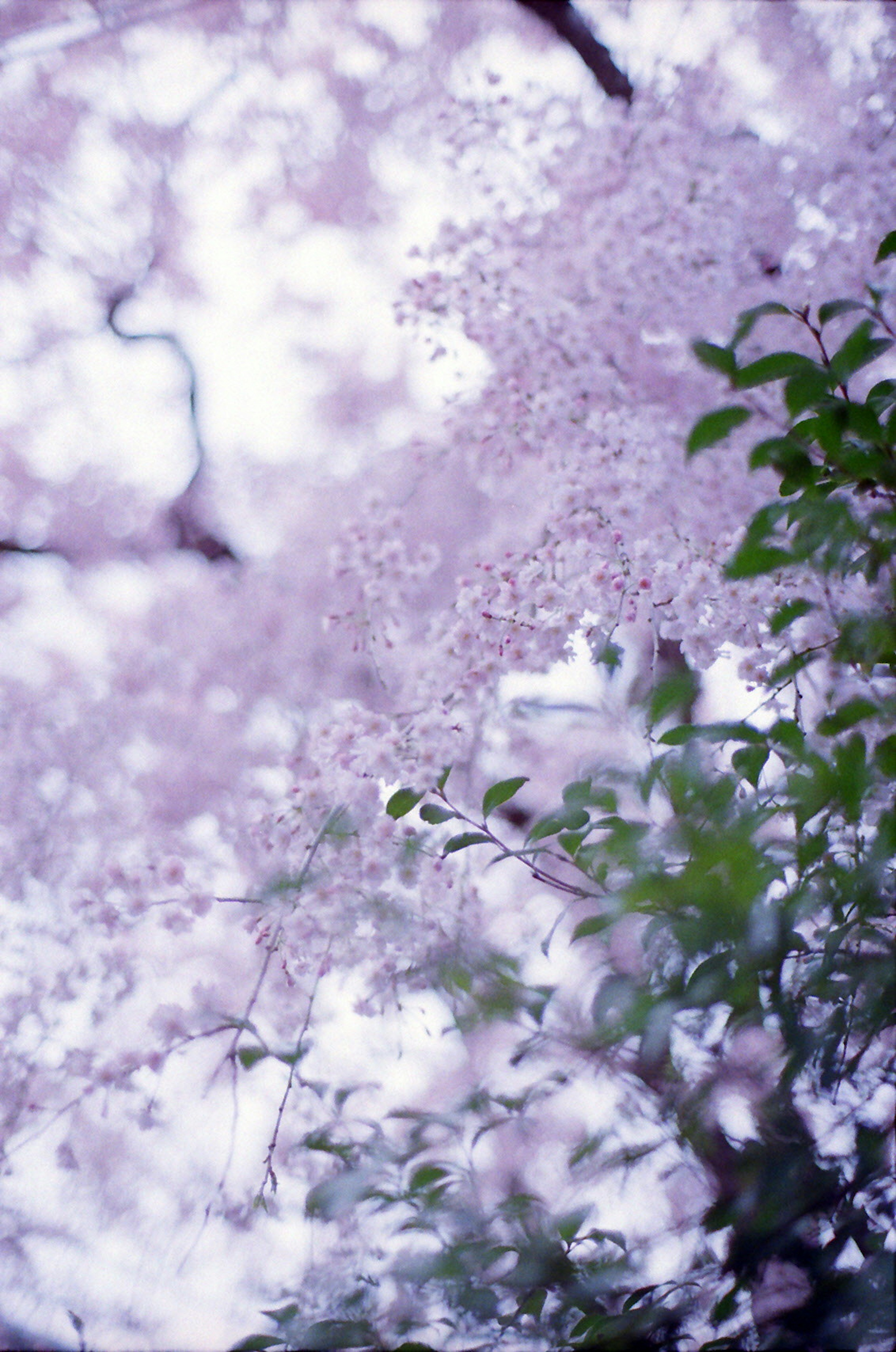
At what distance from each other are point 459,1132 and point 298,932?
79 centimetres

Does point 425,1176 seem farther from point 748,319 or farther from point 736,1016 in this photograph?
point 748,319

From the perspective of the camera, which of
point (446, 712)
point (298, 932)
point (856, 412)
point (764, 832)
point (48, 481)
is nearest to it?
point (856, 412)

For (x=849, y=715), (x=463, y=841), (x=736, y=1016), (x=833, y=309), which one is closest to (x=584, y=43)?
(x=833, y=309)

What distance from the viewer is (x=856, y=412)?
81 cm

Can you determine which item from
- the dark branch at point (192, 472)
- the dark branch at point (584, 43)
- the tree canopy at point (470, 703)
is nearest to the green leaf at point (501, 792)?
the tree canopy at point (470, 703)

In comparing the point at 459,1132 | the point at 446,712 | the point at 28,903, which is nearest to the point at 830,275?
the point at 446,712

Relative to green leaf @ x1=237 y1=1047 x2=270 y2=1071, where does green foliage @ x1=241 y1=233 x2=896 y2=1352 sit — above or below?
below

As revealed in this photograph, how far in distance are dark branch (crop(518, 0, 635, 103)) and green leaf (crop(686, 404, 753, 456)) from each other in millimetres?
2973

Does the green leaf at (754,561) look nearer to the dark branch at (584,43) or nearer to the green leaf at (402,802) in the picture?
the green leaf at (402,802)

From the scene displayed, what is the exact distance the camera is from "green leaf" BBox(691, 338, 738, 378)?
0.88 m

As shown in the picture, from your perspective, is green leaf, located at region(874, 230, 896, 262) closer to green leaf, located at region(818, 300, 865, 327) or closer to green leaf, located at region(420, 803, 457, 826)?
green leaf, located at region(818, 300, 865, 327)

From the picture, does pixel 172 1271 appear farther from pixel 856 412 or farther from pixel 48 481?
pixel 48 481

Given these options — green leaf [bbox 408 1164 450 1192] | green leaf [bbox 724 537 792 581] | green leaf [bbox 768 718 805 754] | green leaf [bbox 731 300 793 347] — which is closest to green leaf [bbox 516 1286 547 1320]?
green leaf [bbox 408 1164 450 1192]

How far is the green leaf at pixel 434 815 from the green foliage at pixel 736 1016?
0.99 feet
